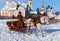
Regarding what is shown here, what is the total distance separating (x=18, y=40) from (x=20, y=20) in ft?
13.2

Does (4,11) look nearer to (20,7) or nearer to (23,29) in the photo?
(20,7)

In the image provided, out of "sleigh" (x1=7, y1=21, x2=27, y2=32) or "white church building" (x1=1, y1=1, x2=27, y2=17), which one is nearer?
"sleigh" (x1=7, y1=21, x2=27, y2=32)

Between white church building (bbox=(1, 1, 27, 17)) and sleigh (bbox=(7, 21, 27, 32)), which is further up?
sleigh (bbox=(7, 21, 27, 32))

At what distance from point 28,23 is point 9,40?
425 cm

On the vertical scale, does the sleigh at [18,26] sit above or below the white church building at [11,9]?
above

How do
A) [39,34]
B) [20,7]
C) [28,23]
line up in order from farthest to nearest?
[20,7] → [28,23] → [39,34]

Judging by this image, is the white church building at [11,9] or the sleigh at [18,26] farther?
the white church building at [11,9]

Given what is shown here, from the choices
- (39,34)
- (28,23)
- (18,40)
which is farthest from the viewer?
(28,23)

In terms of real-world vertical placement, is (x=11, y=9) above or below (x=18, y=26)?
below

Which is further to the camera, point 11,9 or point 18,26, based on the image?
point 11,9

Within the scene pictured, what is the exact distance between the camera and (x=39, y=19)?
17.0 meters

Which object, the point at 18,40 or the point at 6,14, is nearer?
A: the point at 18,40

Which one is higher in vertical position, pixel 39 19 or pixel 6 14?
pixel 39 19

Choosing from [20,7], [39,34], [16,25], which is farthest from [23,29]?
[20,7]
